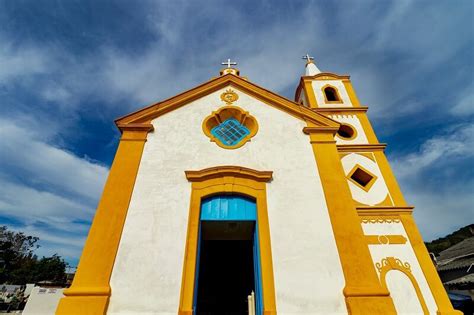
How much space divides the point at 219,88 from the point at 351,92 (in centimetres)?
994

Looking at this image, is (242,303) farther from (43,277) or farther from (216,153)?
(43,277)

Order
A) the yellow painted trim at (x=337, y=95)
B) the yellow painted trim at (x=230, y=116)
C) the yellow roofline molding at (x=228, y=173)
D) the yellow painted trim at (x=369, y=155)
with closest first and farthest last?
the yellow roofline molding at (x=228, y=173) → the yellow painted trim at (x=230, y=116) → the yellow painted trim at (x=369, y=155) → the yellow painted trim at (x=337, y=95)

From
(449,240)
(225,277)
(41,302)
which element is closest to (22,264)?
(41,302)

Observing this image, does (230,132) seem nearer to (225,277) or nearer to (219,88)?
(219,88)

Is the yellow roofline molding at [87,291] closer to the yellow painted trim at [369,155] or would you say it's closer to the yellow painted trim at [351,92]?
the yellow painted trim at [369,155]

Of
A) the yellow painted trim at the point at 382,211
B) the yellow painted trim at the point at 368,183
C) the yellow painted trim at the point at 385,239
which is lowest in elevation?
the yellow painted trim at the point at 385,239

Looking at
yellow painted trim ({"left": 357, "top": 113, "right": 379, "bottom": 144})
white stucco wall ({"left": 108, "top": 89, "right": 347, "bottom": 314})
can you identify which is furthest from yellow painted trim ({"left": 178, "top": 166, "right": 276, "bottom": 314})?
yellow painted trim ({"left": 357, "top": 113, "right": 379, "bottom": 144})

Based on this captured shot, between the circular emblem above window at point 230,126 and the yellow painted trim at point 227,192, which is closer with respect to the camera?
the yellow painted trim at point 227,192

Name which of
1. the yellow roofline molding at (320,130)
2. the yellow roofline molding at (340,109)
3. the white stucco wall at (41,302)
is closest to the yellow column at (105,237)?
the yellow roofline molding at (320,130)

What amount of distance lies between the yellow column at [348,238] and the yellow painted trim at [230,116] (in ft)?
6.51

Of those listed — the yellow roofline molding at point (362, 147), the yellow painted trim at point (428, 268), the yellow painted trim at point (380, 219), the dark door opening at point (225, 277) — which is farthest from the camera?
the yellow roofline molding at point (362, 147)

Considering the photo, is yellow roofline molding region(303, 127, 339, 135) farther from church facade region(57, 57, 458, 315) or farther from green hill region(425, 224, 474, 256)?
green hill region(425, 224, 474, 256)

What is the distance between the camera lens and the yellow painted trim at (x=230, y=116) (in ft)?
27.8

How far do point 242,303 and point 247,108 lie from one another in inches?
353
